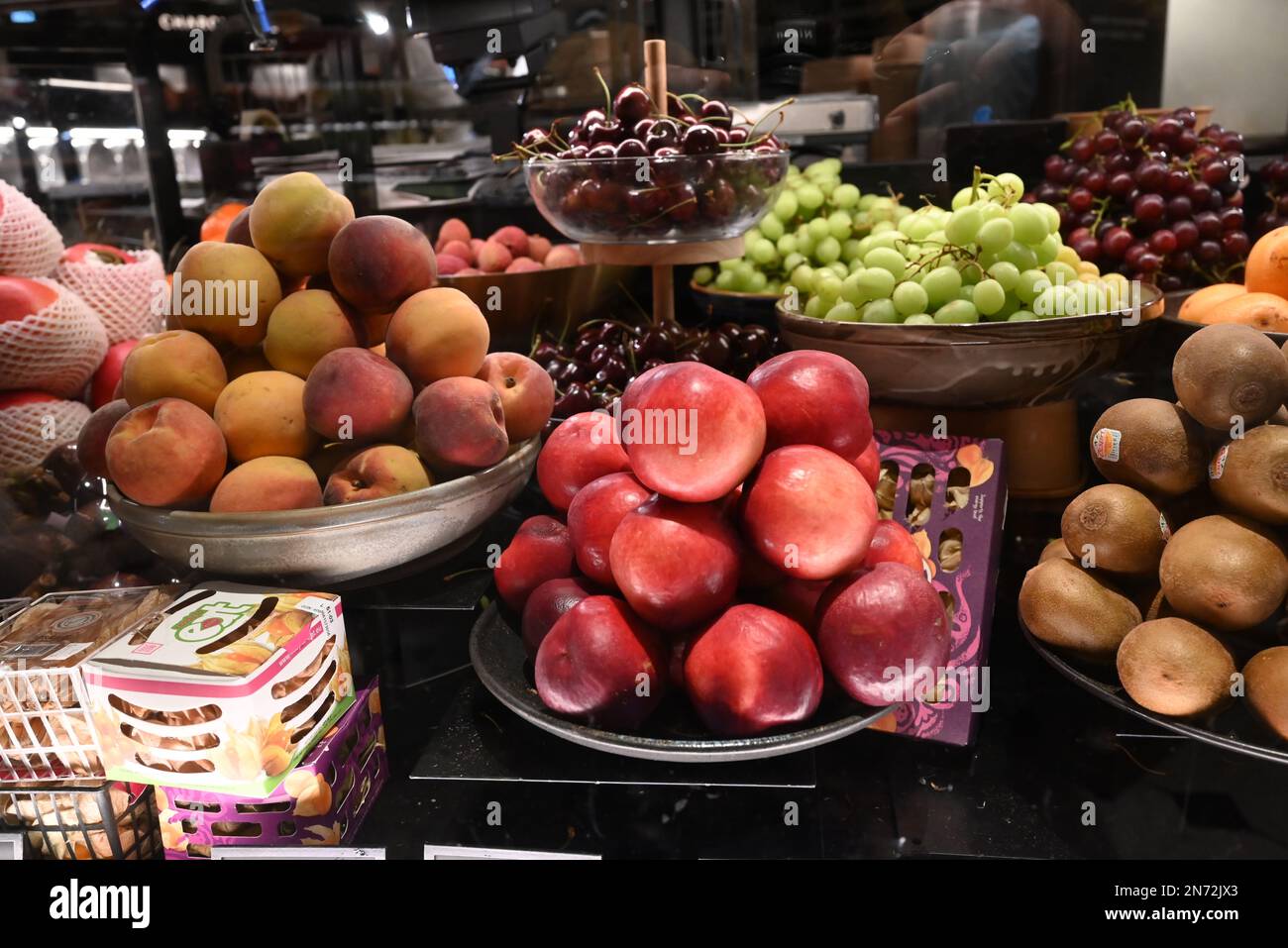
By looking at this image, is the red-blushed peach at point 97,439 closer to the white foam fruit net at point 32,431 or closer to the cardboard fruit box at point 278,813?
the white foam fruit net at point 32,431

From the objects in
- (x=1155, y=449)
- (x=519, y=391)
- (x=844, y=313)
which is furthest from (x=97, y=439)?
(x=1155, y=449)

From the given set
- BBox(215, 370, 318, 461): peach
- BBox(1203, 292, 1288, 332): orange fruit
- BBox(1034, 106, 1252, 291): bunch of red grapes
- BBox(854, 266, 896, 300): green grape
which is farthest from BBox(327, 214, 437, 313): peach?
BBox(1034, 106, 1252, 291): bunch of red grapes

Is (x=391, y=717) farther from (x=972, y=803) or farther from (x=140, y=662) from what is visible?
(x=972, y=803)

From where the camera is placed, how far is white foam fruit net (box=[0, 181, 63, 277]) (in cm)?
129

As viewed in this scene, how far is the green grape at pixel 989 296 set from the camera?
3.73 ft

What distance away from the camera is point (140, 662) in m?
0.71

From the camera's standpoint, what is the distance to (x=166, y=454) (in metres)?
0.89

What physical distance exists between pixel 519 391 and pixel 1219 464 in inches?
30.0

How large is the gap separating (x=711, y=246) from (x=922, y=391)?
0.48 m

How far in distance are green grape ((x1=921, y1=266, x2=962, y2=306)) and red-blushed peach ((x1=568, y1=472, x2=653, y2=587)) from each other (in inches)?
22.1

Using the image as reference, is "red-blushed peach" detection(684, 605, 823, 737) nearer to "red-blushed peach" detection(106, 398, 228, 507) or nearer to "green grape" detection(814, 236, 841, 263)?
"red-blushed peach" detection(106, 398, 228, 507)

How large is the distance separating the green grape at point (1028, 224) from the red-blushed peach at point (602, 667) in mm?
810
